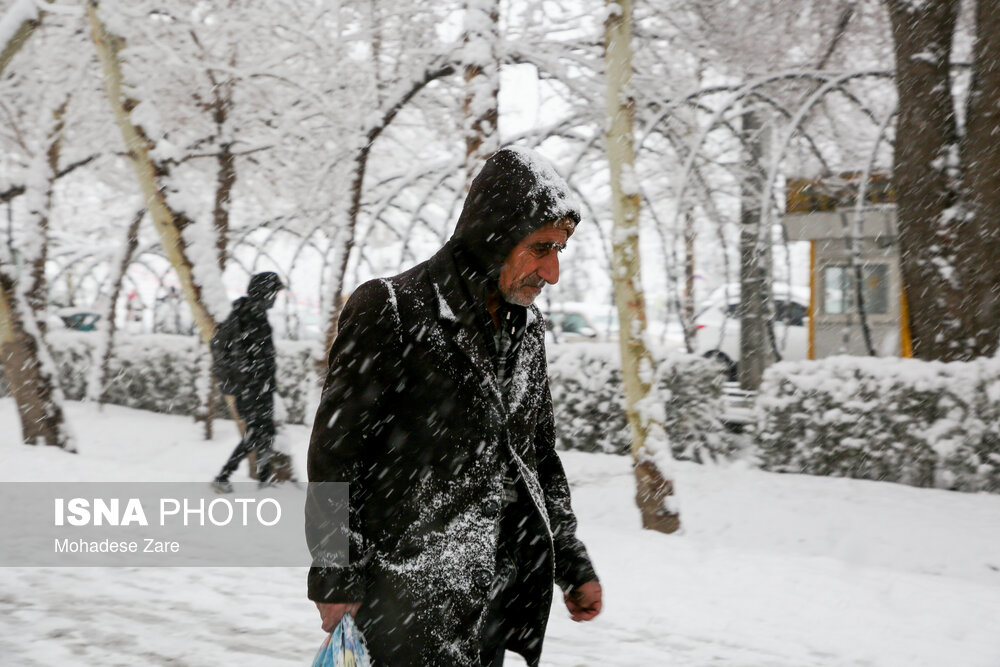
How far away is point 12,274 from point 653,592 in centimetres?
893

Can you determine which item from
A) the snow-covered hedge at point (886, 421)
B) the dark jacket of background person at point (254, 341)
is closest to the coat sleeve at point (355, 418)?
the dark jacket of background person at point (254, 341)

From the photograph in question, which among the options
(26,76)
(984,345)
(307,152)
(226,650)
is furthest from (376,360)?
(26,76)

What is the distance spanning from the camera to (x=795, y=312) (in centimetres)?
2130

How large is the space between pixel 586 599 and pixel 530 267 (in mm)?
954

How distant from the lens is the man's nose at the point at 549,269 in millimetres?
2297

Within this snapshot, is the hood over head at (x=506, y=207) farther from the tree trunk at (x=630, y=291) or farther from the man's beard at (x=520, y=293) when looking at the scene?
the tree trunk at (x=630, y=291)

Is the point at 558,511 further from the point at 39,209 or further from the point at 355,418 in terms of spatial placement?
the point at 39,209

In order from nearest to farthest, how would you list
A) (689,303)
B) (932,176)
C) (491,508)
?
(491,508) < (932,176) < (689,303)

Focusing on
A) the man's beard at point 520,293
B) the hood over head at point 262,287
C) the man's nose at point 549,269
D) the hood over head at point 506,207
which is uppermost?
the hood over head at point 262,287

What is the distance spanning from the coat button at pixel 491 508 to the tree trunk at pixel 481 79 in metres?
6.59

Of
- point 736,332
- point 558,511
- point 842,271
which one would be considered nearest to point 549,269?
point 558,511

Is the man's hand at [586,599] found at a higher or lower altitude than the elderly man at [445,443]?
lower

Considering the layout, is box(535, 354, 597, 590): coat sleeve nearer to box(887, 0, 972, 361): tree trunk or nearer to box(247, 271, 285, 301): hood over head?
box(247, 271, 285, 301): hood over head

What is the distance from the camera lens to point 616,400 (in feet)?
38.4
